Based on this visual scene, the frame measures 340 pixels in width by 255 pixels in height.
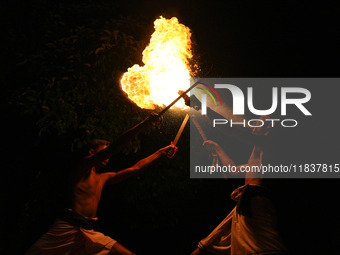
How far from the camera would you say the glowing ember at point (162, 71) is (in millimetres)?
4582

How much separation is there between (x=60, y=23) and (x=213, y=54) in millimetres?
3094

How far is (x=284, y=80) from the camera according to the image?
7113 millimetres

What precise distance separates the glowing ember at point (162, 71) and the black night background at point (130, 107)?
1.17m

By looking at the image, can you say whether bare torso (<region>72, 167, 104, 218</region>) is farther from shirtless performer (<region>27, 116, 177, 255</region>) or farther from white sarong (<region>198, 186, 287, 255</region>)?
white sarong (<region>198, 186, 287, 255</region>)

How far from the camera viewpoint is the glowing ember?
15.0 feet

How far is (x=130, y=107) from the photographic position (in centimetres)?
599

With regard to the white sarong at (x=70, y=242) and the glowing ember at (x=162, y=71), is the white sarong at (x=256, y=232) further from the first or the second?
the glowing ember at (x=162, y=71)

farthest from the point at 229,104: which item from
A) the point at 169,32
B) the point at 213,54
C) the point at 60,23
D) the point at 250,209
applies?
the point at 60,23

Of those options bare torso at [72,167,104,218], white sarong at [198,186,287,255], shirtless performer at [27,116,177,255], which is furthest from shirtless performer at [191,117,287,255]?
bare torso at [72,167,104,218]

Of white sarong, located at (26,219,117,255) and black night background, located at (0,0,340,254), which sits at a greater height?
black night background, located at (0,0,340,254)

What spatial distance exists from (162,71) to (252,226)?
2446 mm

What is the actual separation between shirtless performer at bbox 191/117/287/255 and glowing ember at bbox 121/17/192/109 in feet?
4.43

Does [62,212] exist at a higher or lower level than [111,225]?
higher

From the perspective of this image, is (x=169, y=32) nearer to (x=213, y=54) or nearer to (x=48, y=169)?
(x=213, y=54)
